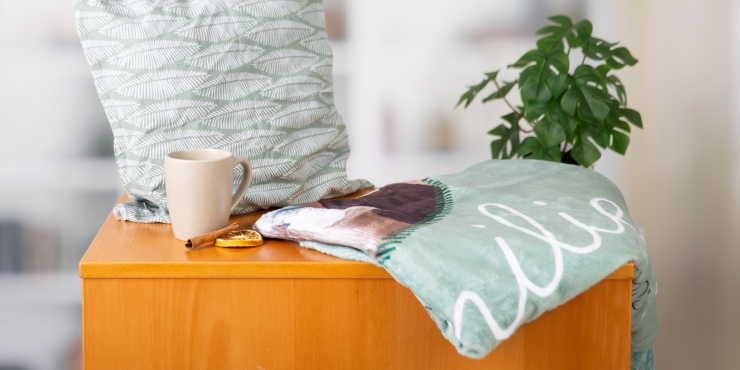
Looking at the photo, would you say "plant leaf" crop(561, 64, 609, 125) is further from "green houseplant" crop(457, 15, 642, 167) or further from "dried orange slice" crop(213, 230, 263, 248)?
"dried orange slice" crop(213, 230, 263, 248)

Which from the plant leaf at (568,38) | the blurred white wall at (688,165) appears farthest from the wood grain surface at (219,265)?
the blurred white wall at (688,165)

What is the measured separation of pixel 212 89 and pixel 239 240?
0.79 feet

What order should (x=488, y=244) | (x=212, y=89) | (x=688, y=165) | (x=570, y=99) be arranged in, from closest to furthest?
(x=488, y=244)
(x=212, y=89)
(x=570, y=99)
(x=688, y=165)

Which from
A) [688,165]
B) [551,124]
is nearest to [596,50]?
[551,124]

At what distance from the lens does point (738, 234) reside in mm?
1469

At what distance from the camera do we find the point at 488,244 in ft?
1.73

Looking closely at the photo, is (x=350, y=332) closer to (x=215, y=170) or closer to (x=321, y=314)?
(x=321, y=314)

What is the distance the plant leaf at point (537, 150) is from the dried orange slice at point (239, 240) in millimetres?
695

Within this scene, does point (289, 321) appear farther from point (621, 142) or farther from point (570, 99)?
point (621, 142)

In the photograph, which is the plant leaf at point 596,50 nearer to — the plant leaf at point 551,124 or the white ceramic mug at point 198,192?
the plant leaf at point 551,124

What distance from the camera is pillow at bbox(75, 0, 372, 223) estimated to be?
711 millimetres

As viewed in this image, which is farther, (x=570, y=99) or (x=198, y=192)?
(x=570, y=99)

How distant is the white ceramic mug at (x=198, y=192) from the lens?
0.60m

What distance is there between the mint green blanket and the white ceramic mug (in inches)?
2.1
